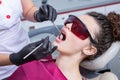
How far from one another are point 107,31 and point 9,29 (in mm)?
Result: 514

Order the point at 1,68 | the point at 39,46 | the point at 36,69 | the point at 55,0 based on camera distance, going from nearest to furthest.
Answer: the point at 39,46
the point at 36,69
the point at 1,68
the point at 55,0

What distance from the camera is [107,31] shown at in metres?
1.29

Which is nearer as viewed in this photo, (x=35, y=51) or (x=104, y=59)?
(x=35, y=51)

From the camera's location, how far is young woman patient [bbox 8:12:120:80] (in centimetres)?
128

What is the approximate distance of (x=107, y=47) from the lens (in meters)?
1.32

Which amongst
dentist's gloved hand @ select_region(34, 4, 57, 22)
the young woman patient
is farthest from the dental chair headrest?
dentist's gloved hand @ select_region(34, 4, 57, 22)

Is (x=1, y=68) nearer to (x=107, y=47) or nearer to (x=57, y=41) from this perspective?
(x=57, y=41)

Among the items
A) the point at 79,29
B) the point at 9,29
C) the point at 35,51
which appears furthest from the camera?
the point at 9,29

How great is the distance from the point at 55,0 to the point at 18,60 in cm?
116

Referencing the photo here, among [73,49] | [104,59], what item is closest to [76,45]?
[73,49]

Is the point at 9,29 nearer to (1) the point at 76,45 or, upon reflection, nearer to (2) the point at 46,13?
(2) the point at 46,13

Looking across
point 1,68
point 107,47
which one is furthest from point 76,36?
point 1,68

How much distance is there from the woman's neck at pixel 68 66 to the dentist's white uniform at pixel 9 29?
10.6 inches

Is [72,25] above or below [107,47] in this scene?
above
